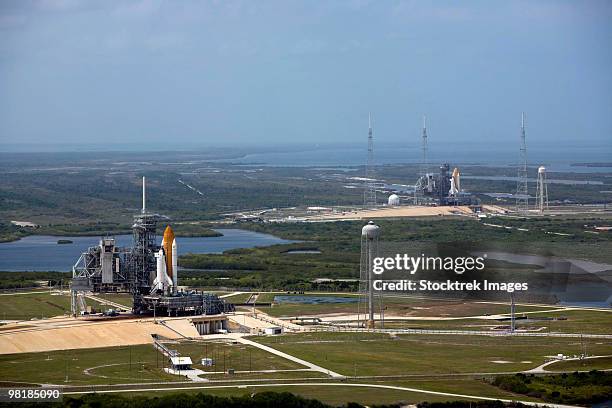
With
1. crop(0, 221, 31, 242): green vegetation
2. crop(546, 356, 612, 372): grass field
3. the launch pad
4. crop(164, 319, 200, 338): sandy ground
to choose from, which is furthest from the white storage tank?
crop(0, 221, 31, 242): green vegetation

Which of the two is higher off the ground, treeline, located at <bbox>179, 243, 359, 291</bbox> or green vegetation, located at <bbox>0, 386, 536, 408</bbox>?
green vegetation, located at <bbox>0, 386, 536, 408</bbox>

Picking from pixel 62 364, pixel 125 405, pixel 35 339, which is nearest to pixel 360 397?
pixel 125 405

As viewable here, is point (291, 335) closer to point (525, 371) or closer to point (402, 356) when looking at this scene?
point (402, 356)

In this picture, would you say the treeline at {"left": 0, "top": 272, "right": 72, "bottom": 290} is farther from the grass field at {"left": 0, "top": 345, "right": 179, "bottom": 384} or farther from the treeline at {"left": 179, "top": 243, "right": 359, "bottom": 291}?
the grass field at {"left": 0, "top": 345, "right": 179, "bottom": 384}

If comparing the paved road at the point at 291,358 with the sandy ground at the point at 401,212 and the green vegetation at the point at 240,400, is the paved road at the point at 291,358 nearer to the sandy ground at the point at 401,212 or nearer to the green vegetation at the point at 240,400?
the green vegetation at the point at 240,400

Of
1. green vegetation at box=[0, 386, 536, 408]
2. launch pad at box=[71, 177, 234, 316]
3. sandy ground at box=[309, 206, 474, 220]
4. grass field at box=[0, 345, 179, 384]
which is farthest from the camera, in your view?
sandy ground at box=[309, 206, 474, 220]

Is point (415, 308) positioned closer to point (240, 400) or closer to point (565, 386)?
point (565, 386)

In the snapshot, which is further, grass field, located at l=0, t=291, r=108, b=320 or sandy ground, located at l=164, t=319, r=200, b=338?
grass field, located at l=0, t=291, r=108, b=320

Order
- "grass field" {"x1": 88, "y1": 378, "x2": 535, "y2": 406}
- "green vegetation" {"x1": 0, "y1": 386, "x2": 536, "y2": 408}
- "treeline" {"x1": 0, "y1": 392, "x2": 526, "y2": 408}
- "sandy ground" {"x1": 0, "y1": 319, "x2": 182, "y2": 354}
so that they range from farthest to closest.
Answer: "sandy ground" {"x1": 0, "y1": 319, "x2": 182, "y2": 354} < "grass field" {"x1": 88, "y1": 378, "x2": 535, "y2": 406} < "green vegetation" {"x1": 0, "y1": 386, "x2": 536, "y2": 408} < "treeline" {"x1": 0, "y1": 392, "x2": 526, "y2": 408}
